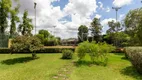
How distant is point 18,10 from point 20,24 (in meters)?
3.09

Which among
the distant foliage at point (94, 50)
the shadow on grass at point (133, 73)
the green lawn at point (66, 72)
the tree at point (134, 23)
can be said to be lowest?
the shadow on grass at point (133, 73)

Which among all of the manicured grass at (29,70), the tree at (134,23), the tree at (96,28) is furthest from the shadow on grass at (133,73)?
the tree at (96,28)

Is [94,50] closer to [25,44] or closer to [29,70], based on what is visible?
[29,70]

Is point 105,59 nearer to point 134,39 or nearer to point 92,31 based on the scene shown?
point 134,39

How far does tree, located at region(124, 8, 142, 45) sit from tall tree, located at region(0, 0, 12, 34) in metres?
21.6

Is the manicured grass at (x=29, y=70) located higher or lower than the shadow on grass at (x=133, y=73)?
higher

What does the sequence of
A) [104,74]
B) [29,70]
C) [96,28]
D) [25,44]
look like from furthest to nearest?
1. [96,28]
2. [25,44]
3. [29,70]
4. [104,74]

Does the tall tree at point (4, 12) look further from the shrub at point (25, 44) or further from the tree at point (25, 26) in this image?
the shrub at point (25, 44)

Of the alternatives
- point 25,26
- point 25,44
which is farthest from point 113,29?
point 25,44

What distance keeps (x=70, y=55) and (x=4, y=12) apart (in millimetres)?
20695

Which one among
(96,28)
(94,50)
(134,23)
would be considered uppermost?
(96,28)

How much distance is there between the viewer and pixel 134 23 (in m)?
23.4

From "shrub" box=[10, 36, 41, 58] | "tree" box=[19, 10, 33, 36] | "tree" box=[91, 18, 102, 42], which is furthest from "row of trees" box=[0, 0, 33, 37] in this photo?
"tree" box=[91, 18, 102, 42]

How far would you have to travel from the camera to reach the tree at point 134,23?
22.0 m
